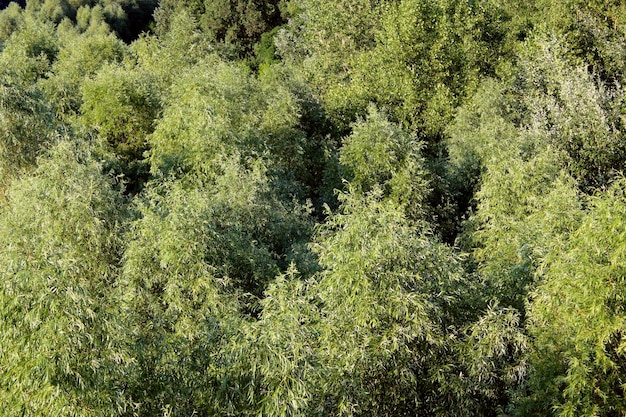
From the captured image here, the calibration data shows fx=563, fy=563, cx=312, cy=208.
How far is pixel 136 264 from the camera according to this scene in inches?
743

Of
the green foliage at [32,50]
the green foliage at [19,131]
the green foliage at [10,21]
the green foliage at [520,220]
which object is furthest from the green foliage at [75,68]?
the green foliage at [10,21]

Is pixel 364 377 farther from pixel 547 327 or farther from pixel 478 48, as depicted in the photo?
pixel 478 48

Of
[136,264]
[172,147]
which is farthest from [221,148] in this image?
[136,264]

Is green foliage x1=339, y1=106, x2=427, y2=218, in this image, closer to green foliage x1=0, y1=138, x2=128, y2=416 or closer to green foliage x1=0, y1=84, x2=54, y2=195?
green foliage x1=0, y1=84, x2=54, y2=195

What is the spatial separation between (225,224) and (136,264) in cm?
409

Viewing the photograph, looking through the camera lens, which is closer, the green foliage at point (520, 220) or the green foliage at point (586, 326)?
the green foliage at point (586, 326)

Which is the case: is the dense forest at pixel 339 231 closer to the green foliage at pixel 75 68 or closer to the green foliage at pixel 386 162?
the green foliage at pixel 386 162

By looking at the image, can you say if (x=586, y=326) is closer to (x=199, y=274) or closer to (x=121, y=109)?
(x=199, y=274)

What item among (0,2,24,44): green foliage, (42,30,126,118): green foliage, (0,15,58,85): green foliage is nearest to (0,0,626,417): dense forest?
(42,30,126,118): green foliage

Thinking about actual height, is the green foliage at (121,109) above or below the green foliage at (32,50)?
above

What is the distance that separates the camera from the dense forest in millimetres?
12797

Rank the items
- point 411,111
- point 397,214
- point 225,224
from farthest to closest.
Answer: point 411,111 < point 225,224 < point 397,214

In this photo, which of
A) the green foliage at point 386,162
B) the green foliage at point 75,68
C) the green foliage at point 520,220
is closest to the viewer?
the green foliage at point 520,220

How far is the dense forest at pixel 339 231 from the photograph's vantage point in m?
12.8
